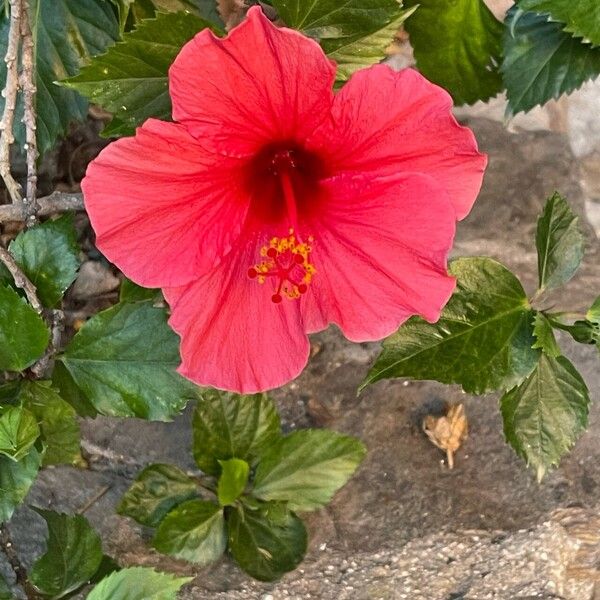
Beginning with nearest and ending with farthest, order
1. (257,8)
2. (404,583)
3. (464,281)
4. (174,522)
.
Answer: (257,8) → (464,281) → (174,522) → (404,583)

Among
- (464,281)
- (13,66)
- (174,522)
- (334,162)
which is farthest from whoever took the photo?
(174,522)

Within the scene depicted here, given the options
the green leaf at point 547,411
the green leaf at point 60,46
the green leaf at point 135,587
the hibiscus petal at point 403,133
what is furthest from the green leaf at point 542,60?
the green leaf at point 135,587

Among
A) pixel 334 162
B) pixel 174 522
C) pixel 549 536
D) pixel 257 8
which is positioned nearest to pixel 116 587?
pixel 174 522

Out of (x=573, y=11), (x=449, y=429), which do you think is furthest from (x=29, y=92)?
(x=449, y=429)

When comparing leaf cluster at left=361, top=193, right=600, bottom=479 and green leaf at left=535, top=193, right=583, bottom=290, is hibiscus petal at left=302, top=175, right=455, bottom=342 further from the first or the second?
green leaf at left=535, top=193, right=583, bottom=290

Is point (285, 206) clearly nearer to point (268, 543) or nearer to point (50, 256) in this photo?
point (50, 256)

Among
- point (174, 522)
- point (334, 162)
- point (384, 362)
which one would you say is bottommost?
point (174, 522)

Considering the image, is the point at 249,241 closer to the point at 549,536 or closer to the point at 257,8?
the point at 257,8

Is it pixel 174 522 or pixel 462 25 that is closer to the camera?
pixel 462 25
